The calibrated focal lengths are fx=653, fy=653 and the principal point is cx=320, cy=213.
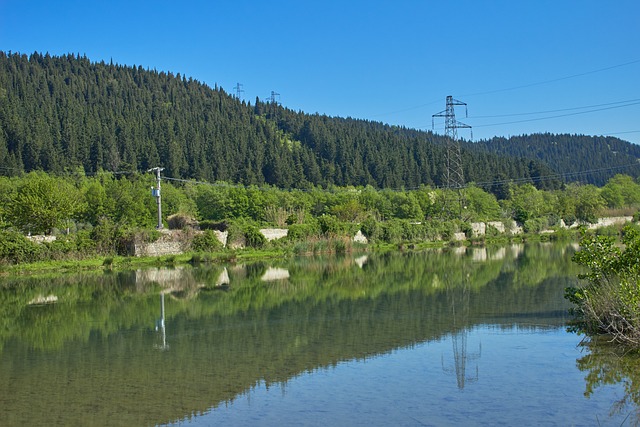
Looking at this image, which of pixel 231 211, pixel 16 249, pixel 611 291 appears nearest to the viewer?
pixel 611 291

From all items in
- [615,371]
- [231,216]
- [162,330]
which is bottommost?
[615,371]

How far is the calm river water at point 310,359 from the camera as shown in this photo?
33.0 ft

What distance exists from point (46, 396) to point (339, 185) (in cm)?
11229

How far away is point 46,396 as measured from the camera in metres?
11.3

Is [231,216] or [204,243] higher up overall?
[231,216]

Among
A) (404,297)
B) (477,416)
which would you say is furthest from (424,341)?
(404,297)

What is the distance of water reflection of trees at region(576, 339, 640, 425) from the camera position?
987cm

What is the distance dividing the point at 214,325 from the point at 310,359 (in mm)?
5260

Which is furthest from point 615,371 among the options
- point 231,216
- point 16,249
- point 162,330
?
point 231,216

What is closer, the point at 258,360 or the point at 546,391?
the point at 546,391

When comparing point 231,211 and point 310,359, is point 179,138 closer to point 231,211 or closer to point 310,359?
point 231,211

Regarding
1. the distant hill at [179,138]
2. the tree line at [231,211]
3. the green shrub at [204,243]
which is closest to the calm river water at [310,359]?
the tree line at [231,211]

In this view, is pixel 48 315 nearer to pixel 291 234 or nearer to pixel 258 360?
pixel 258 360

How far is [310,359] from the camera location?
13.6 metres
